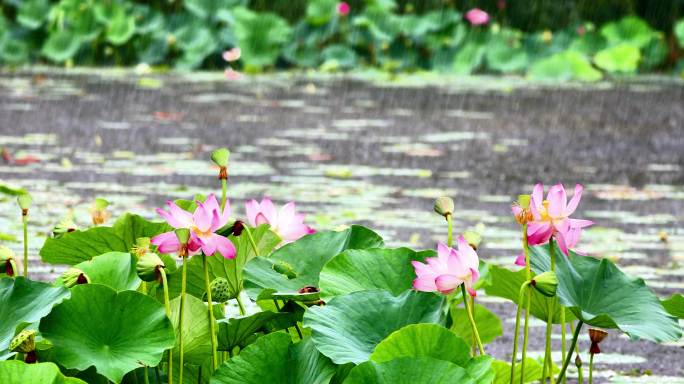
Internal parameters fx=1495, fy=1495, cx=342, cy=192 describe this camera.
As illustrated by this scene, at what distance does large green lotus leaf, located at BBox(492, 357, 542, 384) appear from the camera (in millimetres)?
2303

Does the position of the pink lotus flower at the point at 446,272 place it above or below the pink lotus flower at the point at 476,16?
below

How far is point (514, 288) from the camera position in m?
2.33

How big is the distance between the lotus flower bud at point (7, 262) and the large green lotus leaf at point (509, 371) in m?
0.74

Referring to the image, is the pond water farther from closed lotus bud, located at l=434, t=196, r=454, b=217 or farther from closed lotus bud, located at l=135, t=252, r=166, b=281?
closed lotus bud, located at l=135, t=252, r=166, b=281

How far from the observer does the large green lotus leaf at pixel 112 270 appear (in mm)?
2150

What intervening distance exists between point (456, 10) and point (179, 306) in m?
10.4

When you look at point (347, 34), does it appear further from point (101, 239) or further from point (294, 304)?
point (294, 304)

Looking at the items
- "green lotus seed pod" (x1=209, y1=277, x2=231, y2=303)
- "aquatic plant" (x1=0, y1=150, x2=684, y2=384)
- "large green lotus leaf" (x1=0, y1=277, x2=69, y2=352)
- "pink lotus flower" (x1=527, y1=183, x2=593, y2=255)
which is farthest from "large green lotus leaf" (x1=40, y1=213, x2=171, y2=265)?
"pink lotus flower" (x1=527, y1=183, x2=593, y2=255)

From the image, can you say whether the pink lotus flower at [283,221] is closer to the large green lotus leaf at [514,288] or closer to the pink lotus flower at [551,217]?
the large green lotus leaf at [514,288]

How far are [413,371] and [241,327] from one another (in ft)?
1.23

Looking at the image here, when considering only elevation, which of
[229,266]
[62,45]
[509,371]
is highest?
[229,266]

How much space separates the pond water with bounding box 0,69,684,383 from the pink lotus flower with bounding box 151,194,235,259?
1372 mm

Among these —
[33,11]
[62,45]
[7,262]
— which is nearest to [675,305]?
[7,262]

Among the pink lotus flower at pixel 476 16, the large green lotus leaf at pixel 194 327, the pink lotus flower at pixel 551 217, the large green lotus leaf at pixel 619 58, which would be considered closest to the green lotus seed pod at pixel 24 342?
the large green lotus leaf at pixel 194 327
